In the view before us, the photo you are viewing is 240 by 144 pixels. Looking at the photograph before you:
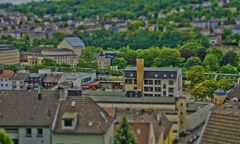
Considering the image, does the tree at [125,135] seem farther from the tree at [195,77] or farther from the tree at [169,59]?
the tree at [169,59]

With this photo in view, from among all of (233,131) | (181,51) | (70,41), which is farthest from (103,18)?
(233,131)

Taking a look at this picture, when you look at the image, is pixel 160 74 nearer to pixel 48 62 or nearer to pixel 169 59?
pixel 169 59

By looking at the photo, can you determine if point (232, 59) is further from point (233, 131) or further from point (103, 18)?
point (103, 18)

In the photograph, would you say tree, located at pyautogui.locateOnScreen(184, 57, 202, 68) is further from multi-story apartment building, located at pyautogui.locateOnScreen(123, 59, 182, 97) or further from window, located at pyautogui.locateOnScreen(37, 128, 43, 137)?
window, located at pyautogui.locateOnScreen(37, 128, 43, 137)

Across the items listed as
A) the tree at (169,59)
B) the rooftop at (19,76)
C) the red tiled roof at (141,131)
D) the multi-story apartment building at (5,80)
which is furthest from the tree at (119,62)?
the red tiled roof at (141,131)

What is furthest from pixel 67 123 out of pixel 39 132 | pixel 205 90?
pixel 205 90
